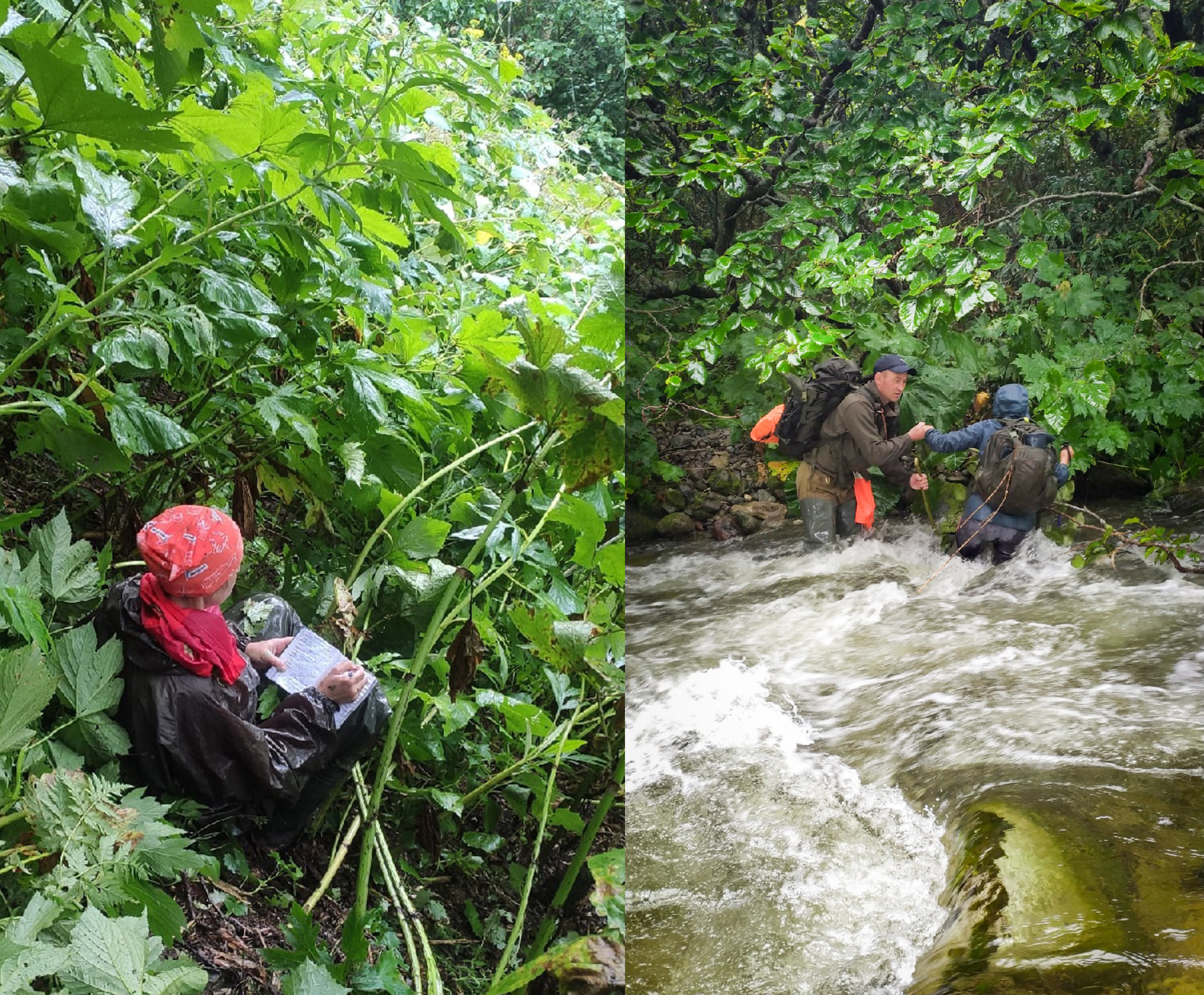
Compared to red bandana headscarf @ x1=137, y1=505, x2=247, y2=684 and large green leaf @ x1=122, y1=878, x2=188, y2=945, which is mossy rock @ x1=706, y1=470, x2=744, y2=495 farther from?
large green leaf @ x1=122, y1=878, x2=188, y2=945

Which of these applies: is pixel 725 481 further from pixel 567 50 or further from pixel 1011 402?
pixel 567 50

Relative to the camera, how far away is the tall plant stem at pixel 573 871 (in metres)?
1.31

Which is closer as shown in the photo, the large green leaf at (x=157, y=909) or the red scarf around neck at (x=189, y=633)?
the large green leaf at (x=157, y=909)

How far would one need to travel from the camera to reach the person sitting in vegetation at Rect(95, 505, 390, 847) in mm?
1129

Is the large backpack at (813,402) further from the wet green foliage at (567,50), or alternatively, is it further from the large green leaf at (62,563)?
the large green leaf at (62,563)

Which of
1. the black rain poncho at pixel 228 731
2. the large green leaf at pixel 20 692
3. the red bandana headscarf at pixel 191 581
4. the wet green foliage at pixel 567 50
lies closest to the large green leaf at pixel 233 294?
the red bandana headscarf at pixel 191 581

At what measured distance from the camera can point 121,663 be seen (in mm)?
1119

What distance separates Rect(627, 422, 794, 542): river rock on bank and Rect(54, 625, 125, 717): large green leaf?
0.66m

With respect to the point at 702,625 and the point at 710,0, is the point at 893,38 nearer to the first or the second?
the point at 710,0

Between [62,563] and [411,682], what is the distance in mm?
446

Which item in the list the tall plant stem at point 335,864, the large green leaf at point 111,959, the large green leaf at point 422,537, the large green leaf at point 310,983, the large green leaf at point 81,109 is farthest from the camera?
the large green leaf at point 422,537

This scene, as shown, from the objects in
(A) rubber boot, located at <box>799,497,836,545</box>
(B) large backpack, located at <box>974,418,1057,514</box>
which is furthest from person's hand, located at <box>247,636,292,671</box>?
(B) large backpack, located at <box>974,418,1057,514</box>

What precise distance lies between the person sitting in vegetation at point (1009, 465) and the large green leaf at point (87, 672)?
3.44 ft

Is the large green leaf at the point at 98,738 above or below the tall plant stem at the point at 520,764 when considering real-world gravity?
Result: above
